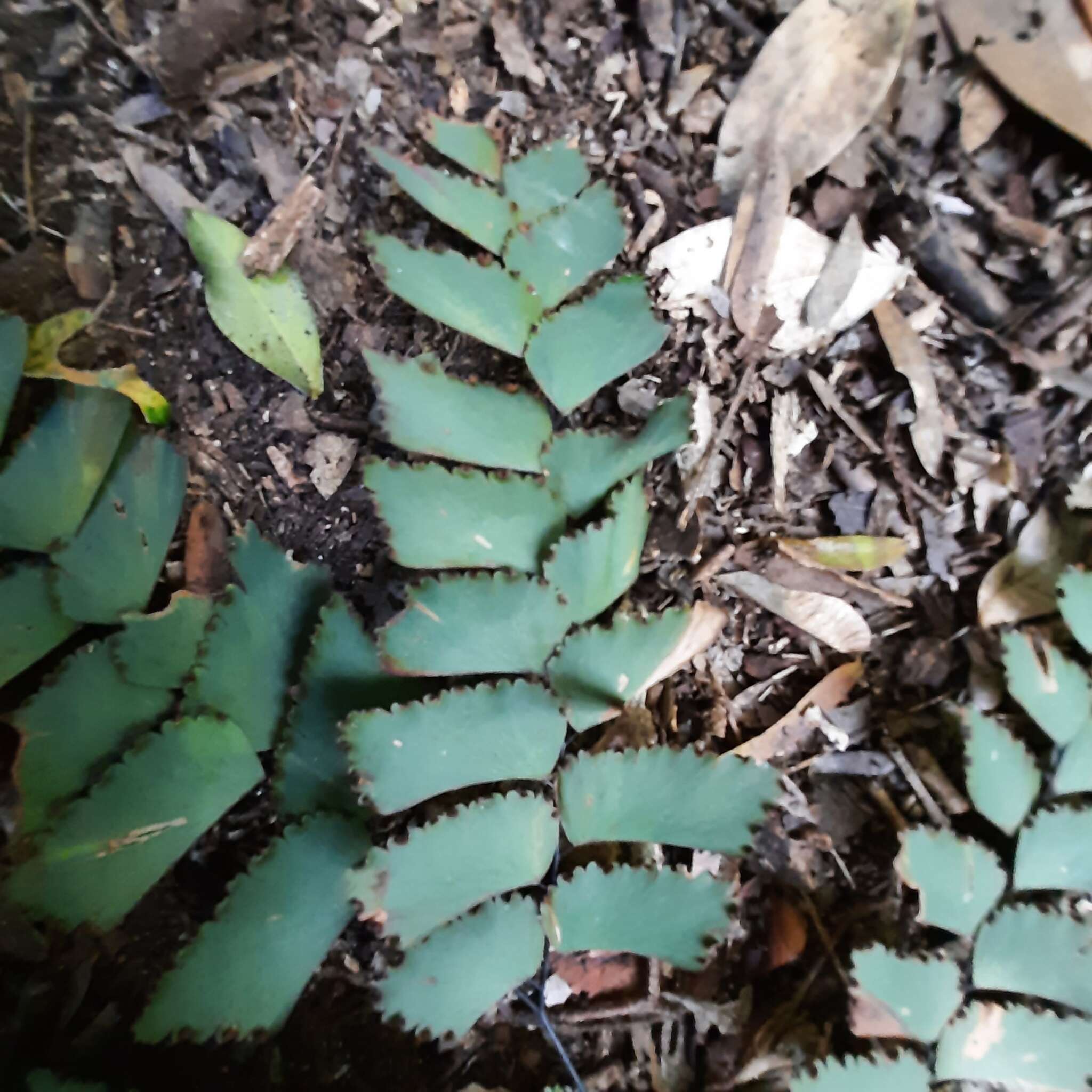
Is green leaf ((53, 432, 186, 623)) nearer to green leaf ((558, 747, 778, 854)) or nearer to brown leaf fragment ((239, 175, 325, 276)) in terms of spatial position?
brown leaf fragment ((239, 175, 325, 276))

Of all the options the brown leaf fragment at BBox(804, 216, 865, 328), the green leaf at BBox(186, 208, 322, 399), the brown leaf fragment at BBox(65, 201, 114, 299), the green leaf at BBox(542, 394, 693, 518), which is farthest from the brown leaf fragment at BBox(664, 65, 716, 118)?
the brown leaf fragment at BBox(65, 201, 114, 299)

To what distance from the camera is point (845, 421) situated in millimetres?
998

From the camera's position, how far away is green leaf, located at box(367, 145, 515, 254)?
0.84 meters

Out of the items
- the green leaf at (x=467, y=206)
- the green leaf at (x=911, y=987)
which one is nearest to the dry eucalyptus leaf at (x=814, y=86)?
the green leaf at (x=467, y=206)

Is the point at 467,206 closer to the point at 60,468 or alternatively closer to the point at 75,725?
the point at 60,468

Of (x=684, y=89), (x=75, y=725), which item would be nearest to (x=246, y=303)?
(x=75, y=725)

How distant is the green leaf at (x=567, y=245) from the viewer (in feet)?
2.76

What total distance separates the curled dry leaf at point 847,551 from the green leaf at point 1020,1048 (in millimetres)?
465

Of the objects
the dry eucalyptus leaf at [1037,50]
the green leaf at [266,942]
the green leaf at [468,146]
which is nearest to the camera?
the green leaf at [266,942]

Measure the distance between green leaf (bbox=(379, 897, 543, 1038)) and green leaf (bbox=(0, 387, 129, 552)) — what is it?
1.66 feet

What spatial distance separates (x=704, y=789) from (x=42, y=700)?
0.61m

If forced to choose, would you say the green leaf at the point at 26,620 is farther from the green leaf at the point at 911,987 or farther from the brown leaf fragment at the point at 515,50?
the green leaf at the point at 911,987

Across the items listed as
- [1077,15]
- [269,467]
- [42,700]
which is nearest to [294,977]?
[42,700]

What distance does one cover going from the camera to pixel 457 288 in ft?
2.75
